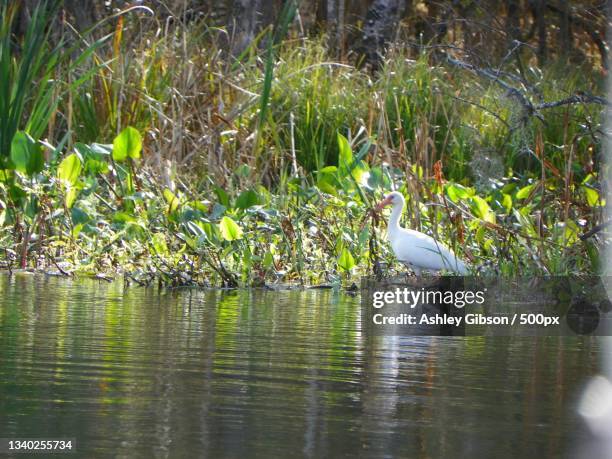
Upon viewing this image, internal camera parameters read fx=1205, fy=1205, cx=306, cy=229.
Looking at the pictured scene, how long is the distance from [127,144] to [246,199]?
2.59ft

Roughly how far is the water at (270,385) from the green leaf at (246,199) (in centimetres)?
180

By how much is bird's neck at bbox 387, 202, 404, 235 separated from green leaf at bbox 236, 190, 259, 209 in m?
0.78

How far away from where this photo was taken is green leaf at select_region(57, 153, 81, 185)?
6875 mm

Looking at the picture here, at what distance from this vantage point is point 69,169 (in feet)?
22.6

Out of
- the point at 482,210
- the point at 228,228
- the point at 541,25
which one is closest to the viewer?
the point at 228,228

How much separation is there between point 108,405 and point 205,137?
16.3 feet

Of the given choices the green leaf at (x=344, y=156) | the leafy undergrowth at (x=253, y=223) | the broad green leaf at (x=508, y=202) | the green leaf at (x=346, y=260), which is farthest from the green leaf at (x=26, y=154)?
the broad green leaf at (x=508, y=202)

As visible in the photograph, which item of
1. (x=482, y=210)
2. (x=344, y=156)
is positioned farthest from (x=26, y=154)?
(x=482, y=210)

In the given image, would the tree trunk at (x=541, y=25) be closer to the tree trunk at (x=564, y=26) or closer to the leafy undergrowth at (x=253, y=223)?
the tree trunk at (x=564, y=26)

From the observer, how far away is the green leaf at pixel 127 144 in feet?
22.4

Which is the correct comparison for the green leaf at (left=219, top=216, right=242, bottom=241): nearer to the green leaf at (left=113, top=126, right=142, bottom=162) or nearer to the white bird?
the white bird

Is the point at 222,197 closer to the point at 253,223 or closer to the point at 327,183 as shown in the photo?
the point at 253,223

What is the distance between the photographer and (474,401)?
10.2 feet

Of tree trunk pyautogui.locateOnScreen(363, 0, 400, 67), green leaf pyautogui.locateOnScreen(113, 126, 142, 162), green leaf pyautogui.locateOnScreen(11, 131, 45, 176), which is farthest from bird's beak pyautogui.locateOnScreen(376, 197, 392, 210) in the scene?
tree trunk pyautogui.locateOnScreen(363, 0, 400, 67)
